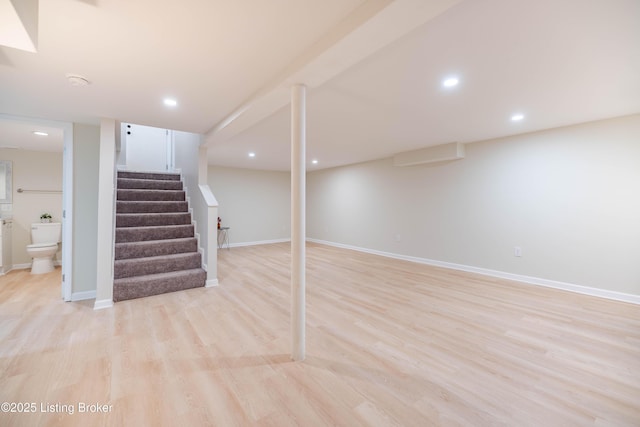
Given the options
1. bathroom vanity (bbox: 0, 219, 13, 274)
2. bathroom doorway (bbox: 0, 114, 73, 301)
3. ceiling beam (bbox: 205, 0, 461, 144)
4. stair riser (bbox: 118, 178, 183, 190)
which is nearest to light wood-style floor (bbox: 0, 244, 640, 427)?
bathroom doorway (bbox: 0, 114, 73, 301)

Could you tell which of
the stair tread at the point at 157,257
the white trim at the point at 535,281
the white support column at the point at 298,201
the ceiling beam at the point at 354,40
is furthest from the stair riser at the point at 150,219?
the white trim at the point at 535,281

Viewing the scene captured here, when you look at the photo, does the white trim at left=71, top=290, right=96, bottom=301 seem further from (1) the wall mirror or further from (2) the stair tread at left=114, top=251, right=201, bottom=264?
(1) the wall mirror

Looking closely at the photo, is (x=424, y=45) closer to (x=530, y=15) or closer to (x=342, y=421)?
(x=530, y=15)

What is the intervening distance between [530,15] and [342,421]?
98.2 inches

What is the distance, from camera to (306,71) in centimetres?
179

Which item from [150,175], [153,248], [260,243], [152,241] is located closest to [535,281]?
[153,248]

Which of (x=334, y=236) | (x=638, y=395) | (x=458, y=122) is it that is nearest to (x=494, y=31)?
(x=458, y=122)

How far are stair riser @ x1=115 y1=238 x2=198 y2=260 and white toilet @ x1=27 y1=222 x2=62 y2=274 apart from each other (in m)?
1.77

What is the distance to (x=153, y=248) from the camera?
12.1ft

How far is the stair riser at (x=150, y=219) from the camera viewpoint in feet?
12.6

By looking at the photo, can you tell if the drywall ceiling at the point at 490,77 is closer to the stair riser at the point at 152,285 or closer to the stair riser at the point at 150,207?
the stair riser at the point at 150,207

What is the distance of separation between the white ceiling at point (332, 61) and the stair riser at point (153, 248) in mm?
Answer: 1696

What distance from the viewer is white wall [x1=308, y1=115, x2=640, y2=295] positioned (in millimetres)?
3062

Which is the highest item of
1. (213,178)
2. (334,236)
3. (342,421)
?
(213,178)
